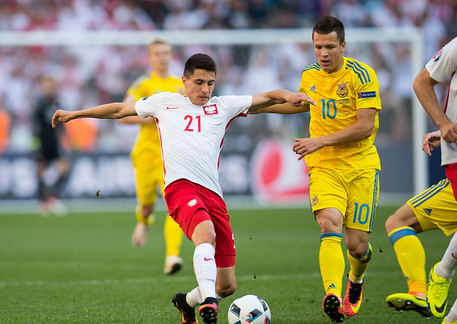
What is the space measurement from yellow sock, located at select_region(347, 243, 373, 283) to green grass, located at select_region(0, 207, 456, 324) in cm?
30

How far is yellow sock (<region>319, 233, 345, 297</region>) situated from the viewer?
4363mm

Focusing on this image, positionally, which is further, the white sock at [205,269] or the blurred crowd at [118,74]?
the blurred crowd at [118,74]

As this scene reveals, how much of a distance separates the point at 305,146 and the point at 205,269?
127 cm

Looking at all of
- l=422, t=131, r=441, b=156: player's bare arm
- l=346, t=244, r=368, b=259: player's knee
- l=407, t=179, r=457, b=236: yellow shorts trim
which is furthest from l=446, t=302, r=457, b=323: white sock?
l=422, t=131, r=441, b=156: player's bare arm

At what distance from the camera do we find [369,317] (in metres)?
4.71

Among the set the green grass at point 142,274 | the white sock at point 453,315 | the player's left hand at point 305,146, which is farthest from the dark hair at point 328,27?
the white sock at point 453,315

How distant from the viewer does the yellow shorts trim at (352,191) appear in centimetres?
471

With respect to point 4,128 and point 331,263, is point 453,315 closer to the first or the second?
point 331,263

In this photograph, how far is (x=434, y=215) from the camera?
4.52m

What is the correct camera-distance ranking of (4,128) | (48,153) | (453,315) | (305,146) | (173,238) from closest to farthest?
(453,315), (305,146), (173,238), (48,153), (4,128)

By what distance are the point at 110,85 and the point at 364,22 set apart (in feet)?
27.6

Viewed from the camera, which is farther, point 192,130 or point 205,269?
point 192,130

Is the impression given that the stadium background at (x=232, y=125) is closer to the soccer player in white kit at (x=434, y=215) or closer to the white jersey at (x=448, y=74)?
the soccer player in white kit at (x=434, y=215)

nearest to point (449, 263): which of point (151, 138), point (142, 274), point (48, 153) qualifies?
point (142, 274)
